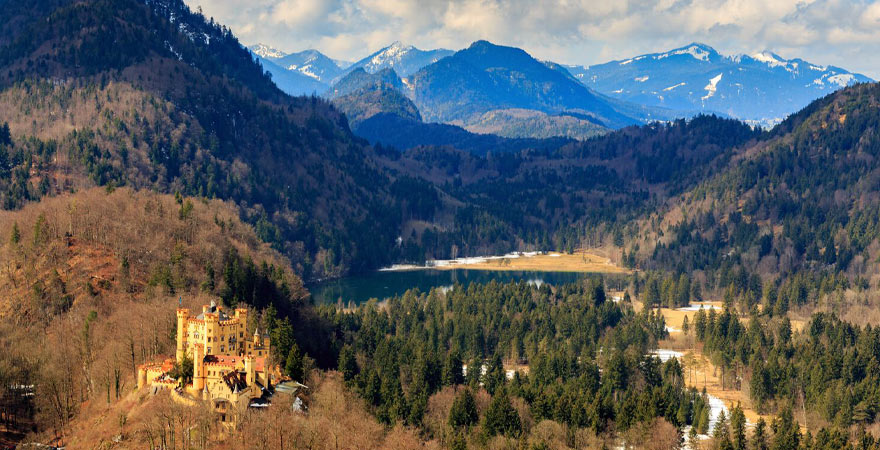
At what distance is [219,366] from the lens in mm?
103562

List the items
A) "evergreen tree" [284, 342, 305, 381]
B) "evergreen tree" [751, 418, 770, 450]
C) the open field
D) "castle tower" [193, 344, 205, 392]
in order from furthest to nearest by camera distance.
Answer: the open field → "evergreen tree" [751, 418, 770, 450] → "evergreen tree" [284, 342, 305, 381] → "castle tower" [193, 344, 205, 392]

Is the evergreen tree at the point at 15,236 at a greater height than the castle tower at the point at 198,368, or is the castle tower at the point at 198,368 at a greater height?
the evergreen tree at the point at 15,236

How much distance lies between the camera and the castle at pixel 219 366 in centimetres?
10200

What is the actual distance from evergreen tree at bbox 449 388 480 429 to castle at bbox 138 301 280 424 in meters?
24.6

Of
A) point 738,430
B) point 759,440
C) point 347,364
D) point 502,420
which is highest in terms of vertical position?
point 347,364

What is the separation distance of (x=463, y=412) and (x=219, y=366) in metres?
34.8

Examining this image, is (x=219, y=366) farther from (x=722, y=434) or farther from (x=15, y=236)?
(x=15, y=236)

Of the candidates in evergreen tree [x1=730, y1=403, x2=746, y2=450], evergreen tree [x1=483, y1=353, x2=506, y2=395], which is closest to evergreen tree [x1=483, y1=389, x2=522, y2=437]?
evergreen tree [x1=483, y1=353, x2=506, y2=395]

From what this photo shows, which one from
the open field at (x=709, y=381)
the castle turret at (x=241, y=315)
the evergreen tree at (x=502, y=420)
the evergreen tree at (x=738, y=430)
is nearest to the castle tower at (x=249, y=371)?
the castle turret at (x=241, y=315)

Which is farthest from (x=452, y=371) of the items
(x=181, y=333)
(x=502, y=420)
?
(x=181, y=333)

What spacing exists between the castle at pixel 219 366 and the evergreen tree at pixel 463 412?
24.6m

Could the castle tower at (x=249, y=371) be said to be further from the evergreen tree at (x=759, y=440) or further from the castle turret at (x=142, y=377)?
the evergreen tree at (x=759, y=440)

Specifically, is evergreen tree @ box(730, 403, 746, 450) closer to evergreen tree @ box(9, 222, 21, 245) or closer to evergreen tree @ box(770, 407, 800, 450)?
evergreen tree @ box(770, 407, 800, 450)

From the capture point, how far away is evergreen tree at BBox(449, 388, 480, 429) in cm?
12450
